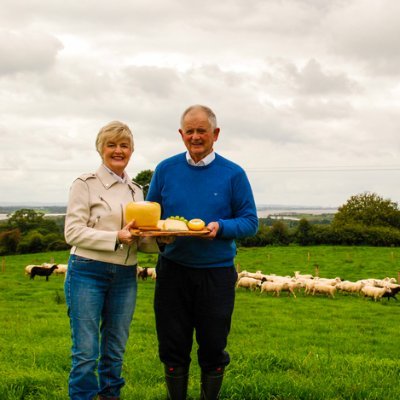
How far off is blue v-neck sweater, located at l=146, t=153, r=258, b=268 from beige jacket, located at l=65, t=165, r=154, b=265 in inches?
16.1

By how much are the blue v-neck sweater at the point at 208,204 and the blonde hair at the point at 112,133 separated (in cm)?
52

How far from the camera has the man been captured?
4332 mm

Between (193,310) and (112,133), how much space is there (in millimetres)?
1763

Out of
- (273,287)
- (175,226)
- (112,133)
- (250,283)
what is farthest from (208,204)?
(250,283)

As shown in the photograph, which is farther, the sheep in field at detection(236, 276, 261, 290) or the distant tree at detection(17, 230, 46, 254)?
the distant tree at detection(17, 230, 46, 254)

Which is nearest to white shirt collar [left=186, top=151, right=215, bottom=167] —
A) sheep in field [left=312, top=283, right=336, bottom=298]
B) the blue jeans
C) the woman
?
the woman

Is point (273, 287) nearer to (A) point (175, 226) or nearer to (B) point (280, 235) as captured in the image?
(A) point (175, 226)

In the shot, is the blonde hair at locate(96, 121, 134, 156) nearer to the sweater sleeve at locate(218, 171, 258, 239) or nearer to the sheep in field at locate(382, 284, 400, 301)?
the sweater sleeve at locate(218, 171, 258, 239)

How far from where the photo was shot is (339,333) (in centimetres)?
1252

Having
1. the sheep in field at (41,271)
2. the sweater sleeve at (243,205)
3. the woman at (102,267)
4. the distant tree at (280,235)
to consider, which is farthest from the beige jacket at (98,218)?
the distant tree at (280,235)

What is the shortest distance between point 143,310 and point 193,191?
1225 centimetres

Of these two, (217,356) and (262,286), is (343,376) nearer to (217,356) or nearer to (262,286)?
(217,356)

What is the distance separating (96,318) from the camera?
4.21 m

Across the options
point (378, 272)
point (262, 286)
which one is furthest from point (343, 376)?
point (378, 272)
